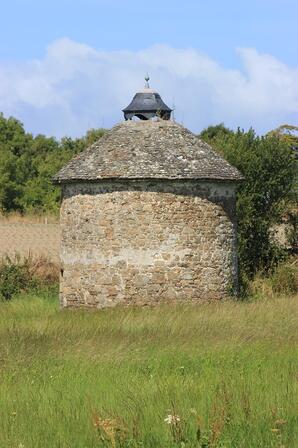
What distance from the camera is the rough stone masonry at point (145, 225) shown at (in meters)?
23.0

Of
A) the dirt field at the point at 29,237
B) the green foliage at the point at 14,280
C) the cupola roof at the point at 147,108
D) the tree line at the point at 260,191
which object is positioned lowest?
the green foliage at the point at 14,280

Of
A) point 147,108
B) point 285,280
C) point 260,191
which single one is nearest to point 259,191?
point 260,191

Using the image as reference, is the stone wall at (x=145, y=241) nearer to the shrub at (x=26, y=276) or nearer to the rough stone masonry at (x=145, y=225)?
the rough stone masonry at (x=145, y=225)

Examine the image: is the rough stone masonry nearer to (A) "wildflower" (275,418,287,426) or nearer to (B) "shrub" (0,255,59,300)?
(B) "shrub" (0,255,59,300)

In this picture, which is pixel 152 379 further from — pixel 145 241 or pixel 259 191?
pixel 259 191

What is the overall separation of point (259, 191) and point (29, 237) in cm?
1467

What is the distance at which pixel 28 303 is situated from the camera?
2452 centimetres

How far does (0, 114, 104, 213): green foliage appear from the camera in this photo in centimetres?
5588

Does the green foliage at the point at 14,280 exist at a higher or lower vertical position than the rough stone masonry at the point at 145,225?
lower

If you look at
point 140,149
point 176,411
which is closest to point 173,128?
point 140,149

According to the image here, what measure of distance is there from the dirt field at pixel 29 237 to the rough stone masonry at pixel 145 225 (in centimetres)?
977

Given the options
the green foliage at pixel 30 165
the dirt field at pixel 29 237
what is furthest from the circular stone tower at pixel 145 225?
the green foliage at pixel 30 165

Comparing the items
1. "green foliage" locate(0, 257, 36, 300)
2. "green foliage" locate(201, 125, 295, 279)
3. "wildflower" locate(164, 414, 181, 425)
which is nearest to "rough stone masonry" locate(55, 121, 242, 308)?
"green foliage" locate(0, 257, 36, 300)

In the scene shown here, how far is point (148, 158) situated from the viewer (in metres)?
23.4
